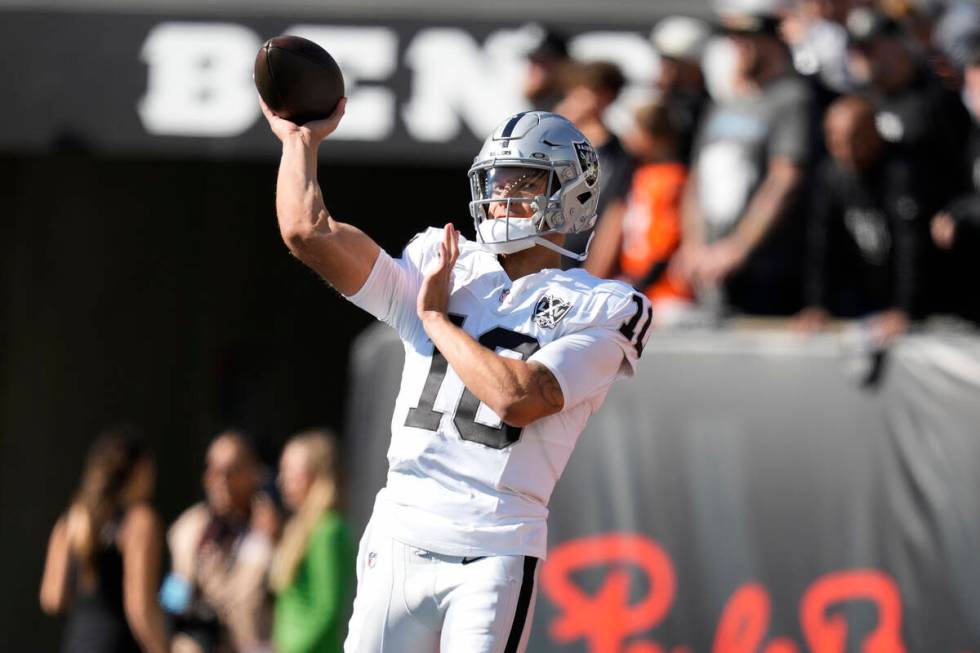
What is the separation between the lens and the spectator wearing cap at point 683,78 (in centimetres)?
716

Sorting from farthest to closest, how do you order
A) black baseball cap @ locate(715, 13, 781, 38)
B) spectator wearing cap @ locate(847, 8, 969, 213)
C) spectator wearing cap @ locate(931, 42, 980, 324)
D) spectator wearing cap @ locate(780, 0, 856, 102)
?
spectator wearing cap @ locate(780, 0, 856, 102) → black baseball cap @ locate(715, 13, 781, 38) → spectator wearing cap @ locate(847, 8, 969, 213) → spectator wearing cap @ locate(931, 42, 980, 324)

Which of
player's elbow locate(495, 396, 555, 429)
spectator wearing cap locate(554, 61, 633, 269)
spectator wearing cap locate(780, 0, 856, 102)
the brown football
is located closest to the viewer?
player's elbow locate(495, 396, 555, 429)

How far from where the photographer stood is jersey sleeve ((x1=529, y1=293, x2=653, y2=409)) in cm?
369

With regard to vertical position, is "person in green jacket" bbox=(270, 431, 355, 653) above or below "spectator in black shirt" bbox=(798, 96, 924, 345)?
below

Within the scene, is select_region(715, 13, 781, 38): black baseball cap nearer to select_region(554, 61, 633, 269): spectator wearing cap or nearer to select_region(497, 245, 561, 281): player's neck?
select_region(554, 61, 633, 269): spectator wearing cap

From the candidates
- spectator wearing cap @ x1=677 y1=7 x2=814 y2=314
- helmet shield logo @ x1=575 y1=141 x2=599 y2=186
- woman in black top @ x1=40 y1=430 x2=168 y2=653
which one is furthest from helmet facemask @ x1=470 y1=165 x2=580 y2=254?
woman in black top @ x1=40 y1=430 x2=168 y2=653

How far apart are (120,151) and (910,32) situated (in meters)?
3.93

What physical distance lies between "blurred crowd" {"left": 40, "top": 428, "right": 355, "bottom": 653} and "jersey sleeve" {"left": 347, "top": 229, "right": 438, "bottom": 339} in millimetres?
3139

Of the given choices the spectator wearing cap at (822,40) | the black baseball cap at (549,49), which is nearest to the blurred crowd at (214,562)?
the black baseball cap at (549,49)

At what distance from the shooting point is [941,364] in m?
6.26

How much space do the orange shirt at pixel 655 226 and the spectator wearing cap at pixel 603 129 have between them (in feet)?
0.25

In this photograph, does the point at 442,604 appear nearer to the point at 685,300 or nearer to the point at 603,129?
the point at 685,300

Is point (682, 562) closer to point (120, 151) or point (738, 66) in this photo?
point (738, 66)

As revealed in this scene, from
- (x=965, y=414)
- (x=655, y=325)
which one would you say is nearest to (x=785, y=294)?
(x=655, y=325)
